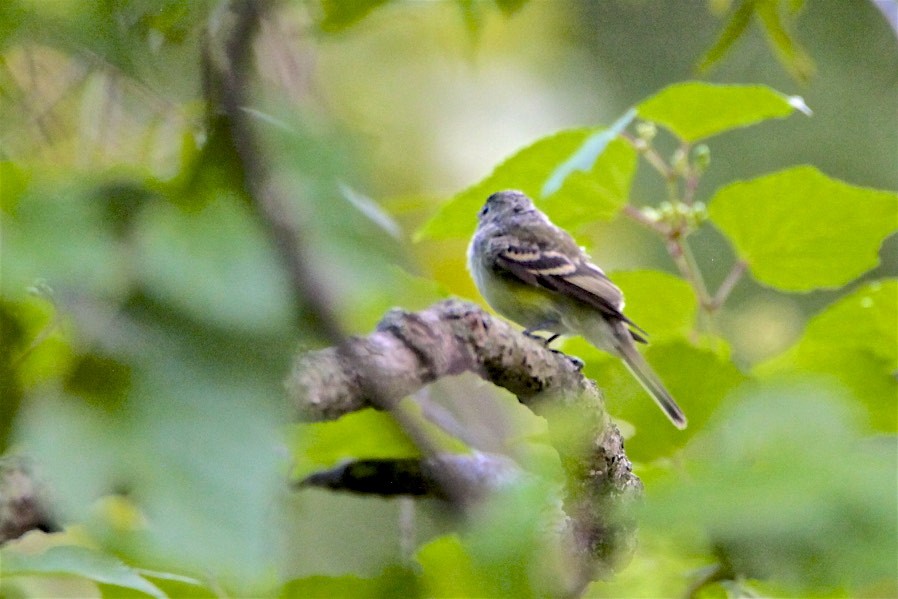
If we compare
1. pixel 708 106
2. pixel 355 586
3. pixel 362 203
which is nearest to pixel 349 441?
pixel 355 586

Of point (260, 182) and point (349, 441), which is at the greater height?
point (260, 182)

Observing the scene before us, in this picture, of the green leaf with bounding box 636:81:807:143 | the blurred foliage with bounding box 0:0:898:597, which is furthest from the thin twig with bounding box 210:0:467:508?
the green leaf with bounding box 636:81:807:143

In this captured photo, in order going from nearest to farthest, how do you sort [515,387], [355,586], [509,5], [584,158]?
[355,586]
[584,158]
[515,387]
[509,5]

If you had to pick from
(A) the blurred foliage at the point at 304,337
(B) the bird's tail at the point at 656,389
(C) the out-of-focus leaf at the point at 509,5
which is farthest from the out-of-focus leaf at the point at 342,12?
(B) the bird's tail at the point at 656,389

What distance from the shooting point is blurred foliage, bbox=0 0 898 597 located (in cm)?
27

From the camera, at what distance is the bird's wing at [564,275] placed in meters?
A: 1.28

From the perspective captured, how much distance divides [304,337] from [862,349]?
105cm

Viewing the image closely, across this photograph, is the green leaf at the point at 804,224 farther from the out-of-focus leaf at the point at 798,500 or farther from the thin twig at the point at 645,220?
the out-of-focus leaf at the point at 798,500

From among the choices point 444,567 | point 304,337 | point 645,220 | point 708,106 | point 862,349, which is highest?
point 304,337

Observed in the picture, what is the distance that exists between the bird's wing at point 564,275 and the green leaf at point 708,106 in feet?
0.77

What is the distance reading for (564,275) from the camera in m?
1.47

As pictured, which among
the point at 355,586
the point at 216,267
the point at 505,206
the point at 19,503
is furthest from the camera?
the point at 505,206

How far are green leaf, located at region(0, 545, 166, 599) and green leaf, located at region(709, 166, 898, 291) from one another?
860 mm

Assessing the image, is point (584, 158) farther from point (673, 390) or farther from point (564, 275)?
point (564, 275)
